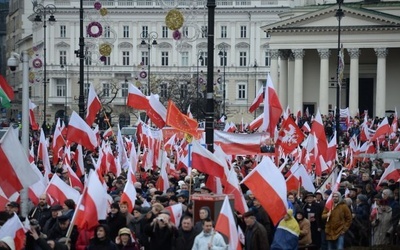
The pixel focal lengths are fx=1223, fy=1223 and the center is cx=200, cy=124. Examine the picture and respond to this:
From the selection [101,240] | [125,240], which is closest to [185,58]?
[125,240]

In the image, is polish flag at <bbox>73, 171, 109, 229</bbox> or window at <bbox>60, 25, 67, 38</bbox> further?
window at <bbox>60, 25, 67, 38</bbox>

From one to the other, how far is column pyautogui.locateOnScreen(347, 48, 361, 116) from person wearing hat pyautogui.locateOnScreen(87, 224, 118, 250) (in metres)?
55.9

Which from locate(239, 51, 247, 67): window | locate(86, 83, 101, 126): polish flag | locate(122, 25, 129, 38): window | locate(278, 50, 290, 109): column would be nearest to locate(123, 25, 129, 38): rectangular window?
locate(122, 25, 129, 38): window

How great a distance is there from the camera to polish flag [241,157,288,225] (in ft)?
53.8

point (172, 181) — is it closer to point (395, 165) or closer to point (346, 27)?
point (395, 165)

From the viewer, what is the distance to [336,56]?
72000mm

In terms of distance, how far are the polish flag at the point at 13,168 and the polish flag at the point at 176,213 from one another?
8.26ft

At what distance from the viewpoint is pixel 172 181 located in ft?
74.8

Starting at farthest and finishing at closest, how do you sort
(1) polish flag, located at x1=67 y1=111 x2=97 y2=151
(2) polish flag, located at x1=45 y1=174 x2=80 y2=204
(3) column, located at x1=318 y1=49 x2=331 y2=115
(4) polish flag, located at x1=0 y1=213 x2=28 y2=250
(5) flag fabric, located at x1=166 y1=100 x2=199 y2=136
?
(3) column, located at x1=318 y1=49 x2=331 y2=115, (1) polish flag, located at x1=67 y1=111 x2=97 y2=151, (5) flag fabric, located at x1=166 y1=100 x2=199 y2=136, (2) polish flag, located at x1=45 y1=174 x2=80 y2=204, (4) polish flag, located at x1=0 y1=213 x2=28 y2=250

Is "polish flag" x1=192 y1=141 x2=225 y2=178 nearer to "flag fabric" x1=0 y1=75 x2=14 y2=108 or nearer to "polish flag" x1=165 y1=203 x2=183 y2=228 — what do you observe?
"polish flag" x1=165 y1=203 x2=183 y2=228

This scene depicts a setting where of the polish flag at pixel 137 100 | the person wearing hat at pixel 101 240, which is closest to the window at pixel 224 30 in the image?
the polish flag at pixel 137 100

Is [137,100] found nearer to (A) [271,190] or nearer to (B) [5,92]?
(B) [5,92]

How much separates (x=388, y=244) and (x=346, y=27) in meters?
51.6

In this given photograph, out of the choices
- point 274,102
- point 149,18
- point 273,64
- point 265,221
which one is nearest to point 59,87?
point 149,18
